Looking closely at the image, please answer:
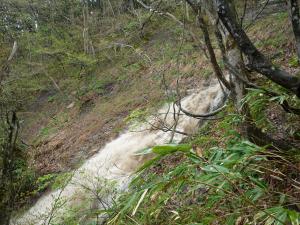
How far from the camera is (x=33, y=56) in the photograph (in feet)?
59.5

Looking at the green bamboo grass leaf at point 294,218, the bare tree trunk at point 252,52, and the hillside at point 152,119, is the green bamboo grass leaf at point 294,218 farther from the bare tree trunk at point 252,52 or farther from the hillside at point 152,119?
the bare tree trunk at point 252,52

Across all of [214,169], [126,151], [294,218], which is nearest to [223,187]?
[214,169]

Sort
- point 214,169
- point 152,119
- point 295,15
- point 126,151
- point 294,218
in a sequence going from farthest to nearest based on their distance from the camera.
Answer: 1. point 126,151
2. point 152,119
3. point 295,15
4. point 214,169
5. point 294,218

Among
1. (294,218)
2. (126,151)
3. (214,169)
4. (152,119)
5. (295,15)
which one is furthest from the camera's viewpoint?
(126,151)

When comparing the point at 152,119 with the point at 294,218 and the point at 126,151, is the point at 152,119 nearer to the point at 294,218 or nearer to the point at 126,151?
the point at 126,151

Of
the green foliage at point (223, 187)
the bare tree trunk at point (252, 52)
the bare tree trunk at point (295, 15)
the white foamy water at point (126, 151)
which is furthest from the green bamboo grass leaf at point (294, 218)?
the white foamy water at point (126, 151)

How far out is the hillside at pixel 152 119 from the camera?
4.79ft

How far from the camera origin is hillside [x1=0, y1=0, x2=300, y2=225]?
1.46 meters

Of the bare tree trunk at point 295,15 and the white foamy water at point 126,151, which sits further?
the white foamy water at point 126,151

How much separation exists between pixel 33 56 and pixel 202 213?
60.1 ft

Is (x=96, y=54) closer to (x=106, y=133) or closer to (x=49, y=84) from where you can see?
(x=49, y=84)

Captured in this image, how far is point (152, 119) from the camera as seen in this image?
8125 mm

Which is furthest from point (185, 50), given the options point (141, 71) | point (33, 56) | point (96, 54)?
point (33, 56)

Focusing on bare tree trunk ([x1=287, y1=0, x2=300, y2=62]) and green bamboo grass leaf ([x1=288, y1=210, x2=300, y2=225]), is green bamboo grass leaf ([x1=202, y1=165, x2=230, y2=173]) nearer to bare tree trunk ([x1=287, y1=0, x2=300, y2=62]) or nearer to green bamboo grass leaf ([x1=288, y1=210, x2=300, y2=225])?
green bamboo grass leaf ([x1=288, y1=210, x2=300, y2=225])
